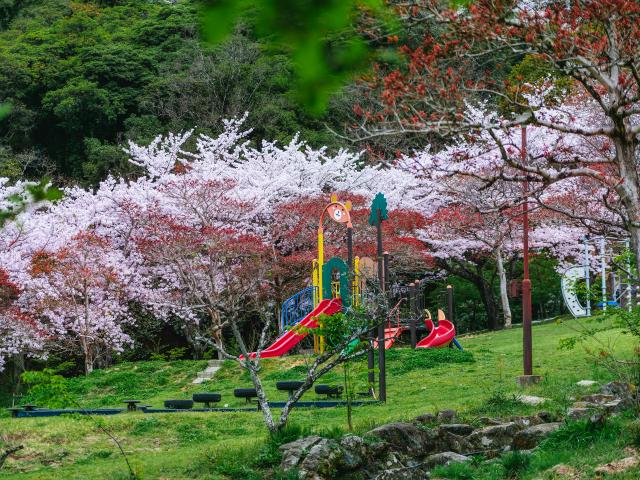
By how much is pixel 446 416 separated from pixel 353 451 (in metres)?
1.77

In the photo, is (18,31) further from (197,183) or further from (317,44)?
(317,44)

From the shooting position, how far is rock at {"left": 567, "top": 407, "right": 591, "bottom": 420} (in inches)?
342

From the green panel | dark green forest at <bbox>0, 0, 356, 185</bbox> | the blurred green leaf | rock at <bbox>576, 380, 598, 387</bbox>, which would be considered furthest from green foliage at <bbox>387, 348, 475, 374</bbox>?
dark green forest at <bbox>0, 0, 356, 185</bbox>

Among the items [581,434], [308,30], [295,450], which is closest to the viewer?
[308,30]

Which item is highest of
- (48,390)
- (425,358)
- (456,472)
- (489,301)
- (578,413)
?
(489,301)

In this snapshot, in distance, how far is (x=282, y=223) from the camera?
75.3 ft

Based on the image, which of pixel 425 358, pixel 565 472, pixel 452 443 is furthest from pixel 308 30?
pixel 425 358

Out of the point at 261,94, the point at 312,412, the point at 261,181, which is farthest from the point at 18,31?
the point at 312,412

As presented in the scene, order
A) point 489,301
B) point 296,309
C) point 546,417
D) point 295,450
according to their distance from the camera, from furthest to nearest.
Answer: point 489,301
point 296,309
point 546,417
point 295,450

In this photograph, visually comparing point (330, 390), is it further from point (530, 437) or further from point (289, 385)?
point (530, 437)

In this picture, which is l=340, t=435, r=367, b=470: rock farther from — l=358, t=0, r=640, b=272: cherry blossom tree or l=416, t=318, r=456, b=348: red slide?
l=416, t=318, r=456, b=348: red slide

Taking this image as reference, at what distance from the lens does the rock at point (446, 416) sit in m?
9.55

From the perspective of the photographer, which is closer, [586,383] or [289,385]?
[586,383]

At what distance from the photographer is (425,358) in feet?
52.3
